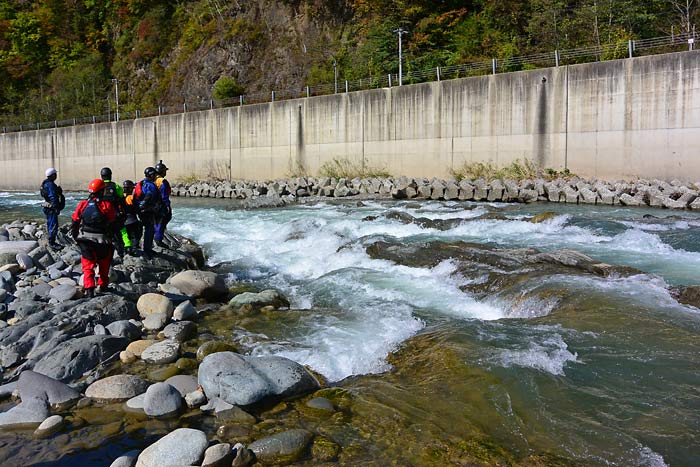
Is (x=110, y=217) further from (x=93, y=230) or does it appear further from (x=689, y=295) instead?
(x=689, y=295)

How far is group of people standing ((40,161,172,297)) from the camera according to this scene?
6949 millimetres

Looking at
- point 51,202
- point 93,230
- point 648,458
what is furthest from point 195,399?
point 51,202

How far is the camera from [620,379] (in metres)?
4.58

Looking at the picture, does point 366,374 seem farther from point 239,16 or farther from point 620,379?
point 239,16

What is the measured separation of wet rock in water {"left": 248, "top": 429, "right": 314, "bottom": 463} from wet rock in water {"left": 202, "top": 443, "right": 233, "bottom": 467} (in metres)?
0.19

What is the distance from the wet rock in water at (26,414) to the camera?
13.5 feet

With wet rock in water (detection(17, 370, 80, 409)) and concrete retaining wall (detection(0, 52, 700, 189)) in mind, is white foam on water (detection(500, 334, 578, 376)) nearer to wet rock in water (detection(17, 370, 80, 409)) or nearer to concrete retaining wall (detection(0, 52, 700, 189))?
wet rock in water (detection(17, 370, 80, 409))

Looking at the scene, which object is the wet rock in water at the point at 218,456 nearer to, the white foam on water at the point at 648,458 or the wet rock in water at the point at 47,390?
the wet rock in water at the point at 47,390

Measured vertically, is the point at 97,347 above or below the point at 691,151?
below

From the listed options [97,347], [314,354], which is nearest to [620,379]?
[314,354]

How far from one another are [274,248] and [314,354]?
6871 mm

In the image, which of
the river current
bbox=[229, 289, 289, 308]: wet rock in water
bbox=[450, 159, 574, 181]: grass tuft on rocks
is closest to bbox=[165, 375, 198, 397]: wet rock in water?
the river current

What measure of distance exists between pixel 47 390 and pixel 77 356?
29.6 inches

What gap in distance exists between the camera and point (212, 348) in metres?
5.66
